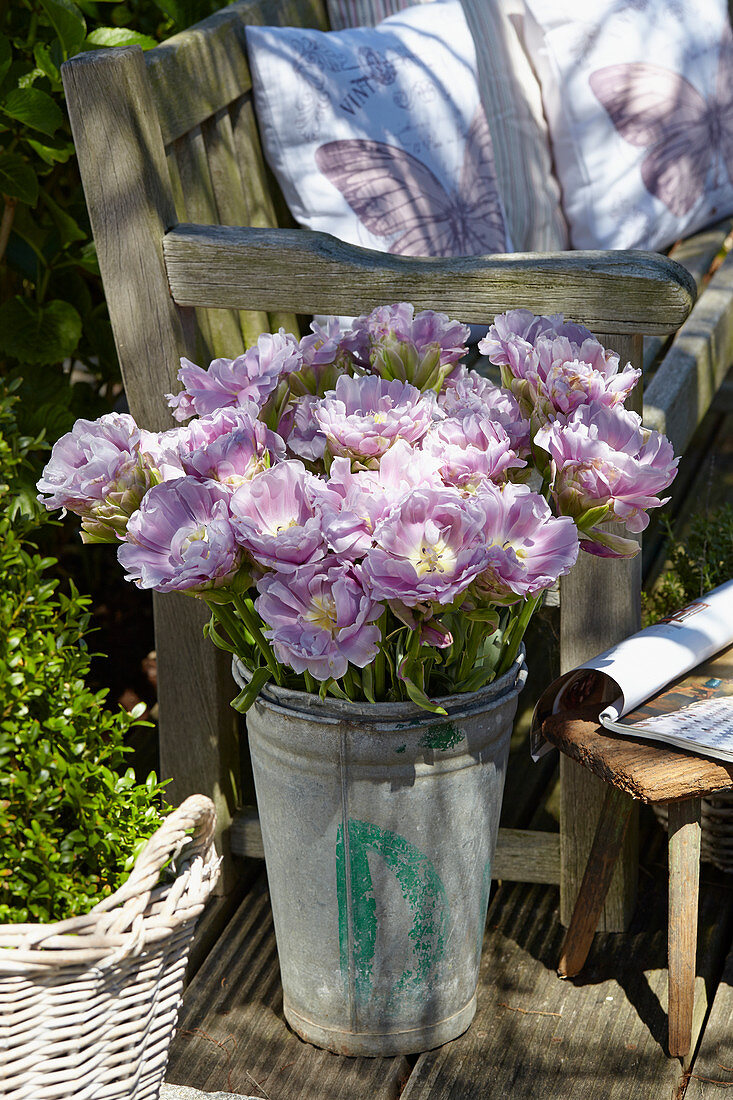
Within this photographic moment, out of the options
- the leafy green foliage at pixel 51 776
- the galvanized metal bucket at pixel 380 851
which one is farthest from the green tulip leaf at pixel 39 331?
the galvanized metal bucket at pixel 380 851

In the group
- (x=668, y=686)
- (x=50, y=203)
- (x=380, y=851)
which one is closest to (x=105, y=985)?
(x=380, y=851)

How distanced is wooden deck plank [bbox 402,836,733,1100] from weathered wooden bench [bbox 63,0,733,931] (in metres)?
0.06

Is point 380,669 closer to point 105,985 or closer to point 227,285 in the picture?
point 105,985

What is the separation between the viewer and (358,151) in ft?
6.70

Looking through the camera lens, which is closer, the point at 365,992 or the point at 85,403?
the point at 365,992

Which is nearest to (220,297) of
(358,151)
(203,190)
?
(203,190)

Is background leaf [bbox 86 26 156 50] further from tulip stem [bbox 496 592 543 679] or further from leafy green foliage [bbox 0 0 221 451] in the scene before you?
tulip stem [bbox 496 592 543 679]

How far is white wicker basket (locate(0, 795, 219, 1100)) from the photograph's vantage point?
48.7 inches

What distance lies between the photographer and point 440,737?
1.40 meters

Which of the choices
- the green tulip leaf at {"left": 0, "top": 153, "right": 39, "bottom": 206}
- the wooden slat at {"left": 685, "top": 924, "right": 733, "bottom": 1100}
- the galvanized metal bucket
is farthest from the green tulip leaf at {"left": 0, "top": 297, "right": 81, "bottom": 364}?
the wooden slat at {"left": 685, "top": 924, "right": 733, "bottom": 1100}

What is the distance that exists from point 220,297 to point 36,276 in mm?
652

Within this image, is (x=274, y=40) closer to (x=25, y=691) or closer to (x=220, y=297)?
(x=220, y=297)

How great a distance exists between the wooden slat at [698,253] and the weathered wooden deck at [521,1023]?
68 centimetres

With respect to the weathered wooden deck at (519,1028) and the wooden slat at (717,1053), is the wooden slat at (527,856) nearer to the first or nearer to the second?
the weathered wooden deck at (519,1028)
